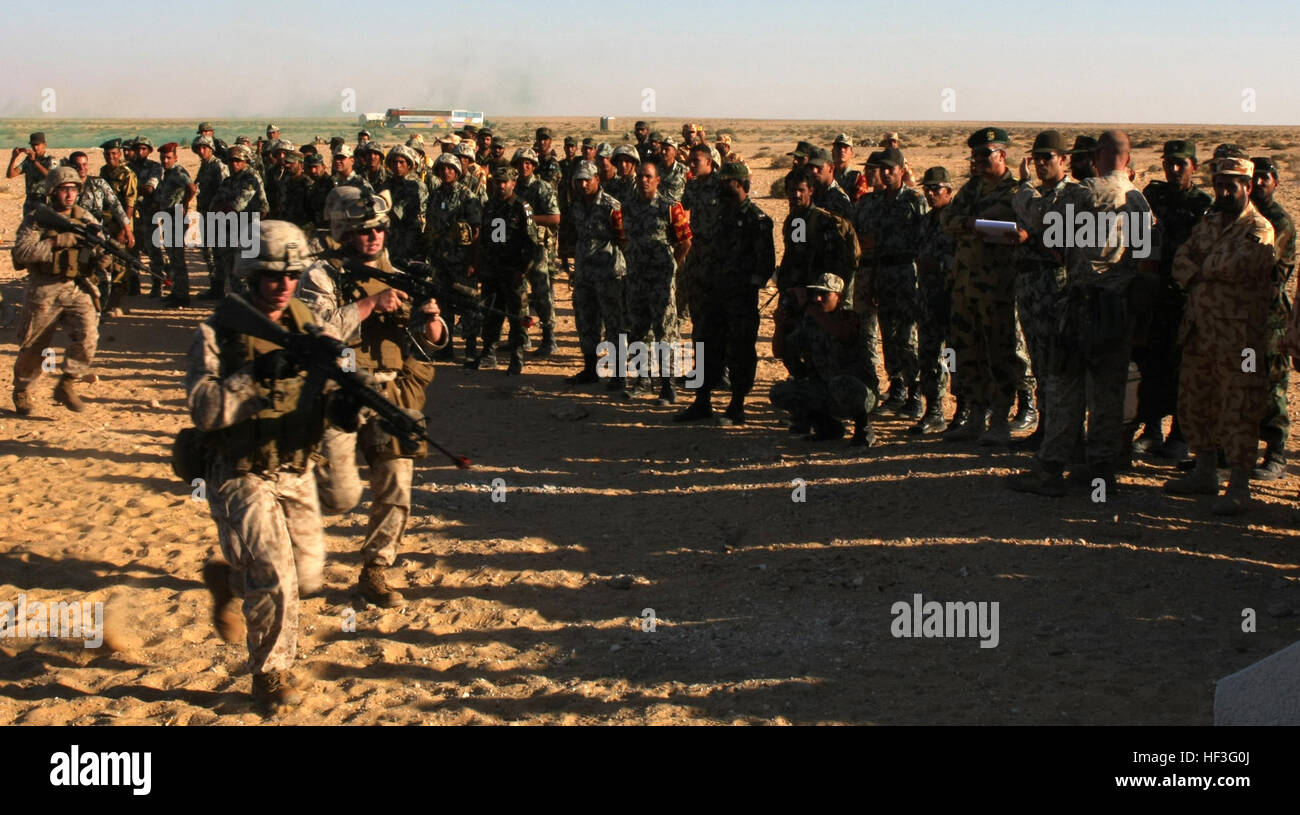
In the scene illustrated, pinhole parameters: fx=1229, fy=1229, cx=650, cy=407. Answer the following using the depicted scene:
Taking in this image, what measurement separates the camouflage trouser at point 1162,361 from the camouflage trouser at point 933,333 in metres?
1.53

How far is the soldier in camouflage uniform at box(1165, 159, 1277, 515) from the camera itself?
7.19m

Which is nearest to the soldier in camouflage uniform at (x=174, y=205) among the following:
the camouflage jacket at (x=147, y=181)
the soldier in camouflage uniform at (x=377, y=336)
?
the camouflage jacket at (x=147, y=181)

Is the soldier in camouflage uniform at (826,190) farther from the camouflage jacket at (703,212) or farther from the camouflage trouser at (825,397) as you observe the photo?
the camouflage trouser at (825,397)

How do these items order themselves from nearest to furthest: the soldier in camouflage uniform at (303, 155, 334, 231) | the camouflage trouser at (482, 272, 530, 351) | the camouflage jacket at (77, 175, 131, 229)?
the camouflage trouser at (482, 272, 530, 351) → the camouflage jacket at (77, 175, 131, 229) → the soldier in camouflage uniform at (303, 155, 334, 231)

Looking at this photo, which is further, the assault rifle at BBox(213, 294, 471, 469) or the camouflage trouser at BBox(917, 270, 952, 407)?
the camouflage trouser at BBox(917, 270, 952, 407)

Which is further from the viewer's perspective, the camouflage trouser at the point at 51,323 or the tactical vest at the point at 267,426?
the camouflage trouser at the point at 51,323

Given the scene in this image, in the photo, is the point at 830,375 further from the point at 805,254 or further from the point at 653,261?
the point at 653,261

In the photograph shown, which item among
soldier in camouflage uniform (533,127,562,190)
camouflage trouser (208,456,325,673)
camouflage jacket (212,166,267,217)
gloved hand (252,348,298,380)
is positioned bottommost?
camouflage trouser (208,456,325,673)

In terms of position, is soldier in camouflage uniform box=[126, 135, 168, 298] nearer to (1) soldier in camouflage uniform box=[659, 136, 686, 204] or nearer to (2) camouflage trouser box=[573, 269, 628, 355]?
(1) soldier in camouflage uniform box=[659, 136, 686, 204]

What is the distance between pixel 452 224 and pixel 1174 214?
715 centimetres

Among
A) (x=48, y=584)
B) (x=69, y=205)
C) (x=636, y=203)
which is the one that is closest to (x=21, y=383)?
(x=69, y=205)

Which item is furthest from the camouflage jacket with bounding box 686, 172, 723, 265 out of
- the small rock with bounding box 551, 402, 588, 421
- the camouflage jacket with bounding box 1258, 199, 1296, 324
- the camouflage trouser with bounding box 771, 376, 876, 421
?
the camouflage jacket with bounding box 1258, 199, 1296, 324

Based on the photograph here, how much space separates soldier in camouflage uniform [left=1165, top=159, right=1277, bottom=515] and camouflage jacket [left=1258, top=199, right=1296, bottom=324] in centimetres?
12

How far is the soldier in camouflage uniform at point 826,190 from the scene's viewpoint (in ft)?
32.4
